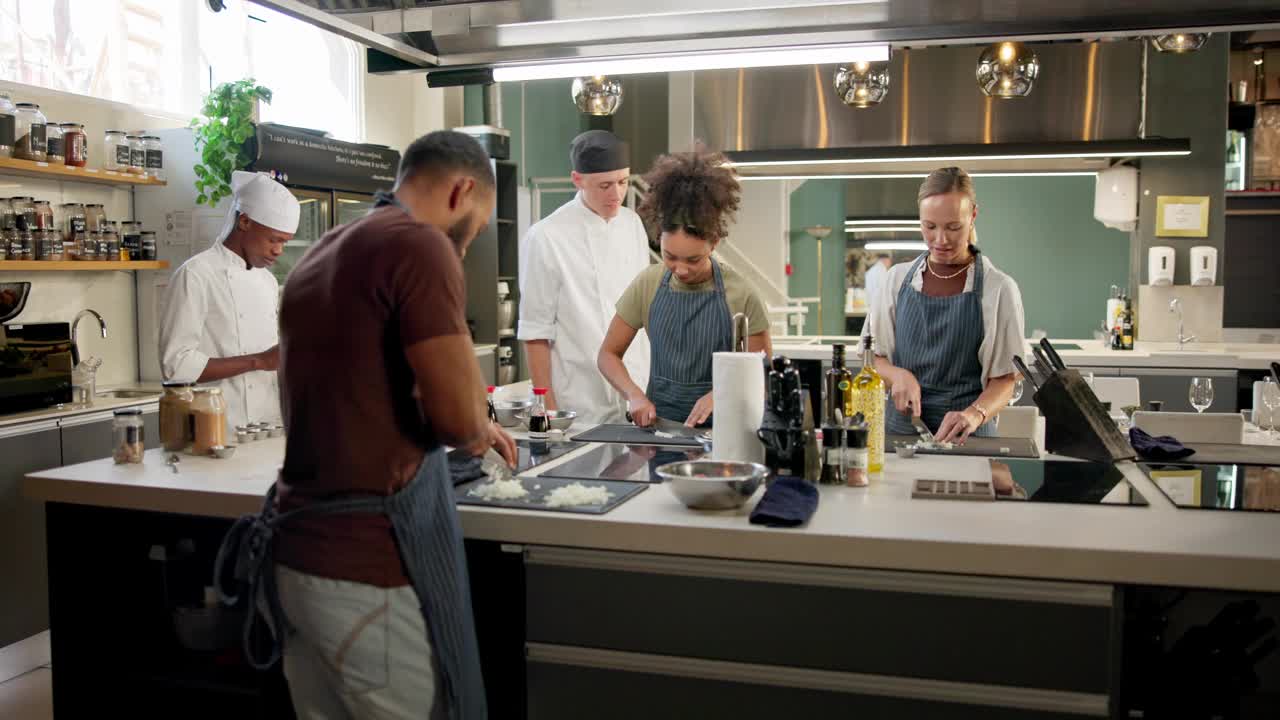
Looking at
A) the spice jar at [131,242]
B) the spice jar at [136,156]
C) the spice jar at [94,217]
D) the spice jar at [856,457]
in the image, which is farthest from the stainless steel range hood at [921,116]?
the spice jar at [856,457]

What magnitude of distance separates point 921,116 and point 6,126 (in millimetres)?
4667

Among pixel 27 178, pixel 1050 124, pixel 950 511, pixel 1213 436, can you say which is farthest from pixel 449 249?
pixel 1050 124

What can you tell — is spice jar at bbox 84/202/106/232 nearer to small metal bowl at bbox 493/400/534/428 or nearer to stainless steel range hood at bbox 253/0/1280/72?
stainless steel range hood at bbox 253/0/1280/72

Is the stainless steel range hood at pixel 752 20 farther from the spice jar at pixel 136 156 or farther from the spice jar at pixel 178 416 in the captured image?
the spice jar at pixel 136 156

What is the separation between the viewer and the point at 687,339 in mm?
3137

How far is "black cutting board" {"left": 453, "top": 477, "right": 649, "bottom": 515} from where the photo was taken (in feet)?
6.63

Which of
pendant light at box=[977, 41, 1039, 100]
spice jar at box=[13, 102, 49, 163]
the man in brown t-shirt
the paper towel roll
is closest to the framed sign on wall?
pendant light at box=[977, 41, 1039, 100]

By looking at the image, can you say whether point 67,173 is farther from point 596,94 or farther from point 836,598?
point 836,598

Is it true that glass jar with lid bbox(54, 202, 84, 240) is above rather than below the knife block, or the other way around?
above

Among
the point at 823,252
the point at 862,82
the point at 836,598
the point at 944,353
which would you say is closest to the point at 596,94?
the point at 862,82

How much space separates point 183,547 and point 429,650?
1.01 meters

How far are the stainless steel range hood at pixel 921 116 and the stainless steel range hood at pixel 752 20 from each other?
2.64 m

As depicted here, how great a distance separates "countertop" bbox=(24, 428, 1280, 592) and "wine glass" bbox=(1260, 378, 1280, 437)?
4.17 feet

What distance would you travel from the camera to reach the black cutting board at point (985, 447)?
8.68 ft
